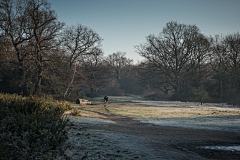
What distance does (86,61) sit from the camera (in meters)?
48.9

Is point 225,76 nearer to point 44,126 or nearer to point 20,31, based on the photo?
point 20,31

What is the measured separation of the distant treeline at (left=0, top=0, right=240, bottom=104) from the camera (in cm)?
2214

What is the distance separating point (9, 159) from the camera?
11.3 ft

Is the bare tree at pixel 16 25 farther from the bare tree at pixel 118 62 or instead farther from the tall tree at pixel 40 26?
the bare tree at pixel 118 62

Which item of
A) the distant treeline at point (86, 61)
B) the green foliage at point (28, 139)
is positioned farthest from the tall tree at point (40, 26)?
the green foliage at point (28, 139)

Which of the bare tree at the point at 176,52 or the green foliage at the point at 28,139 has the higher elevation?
the bare tree at the point at 176,52

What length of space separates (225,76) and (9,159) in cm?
4305

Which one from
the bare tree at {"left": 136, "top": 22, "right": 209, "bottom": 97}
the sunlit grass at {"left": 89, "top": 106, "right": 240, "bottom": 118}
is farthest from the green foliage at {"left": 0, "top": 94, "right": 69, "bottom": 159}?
the bare tree at {"left": 136, "top": 22, "right": 209, "bottom": 97}

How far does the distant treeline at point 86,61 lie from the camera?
22.1m

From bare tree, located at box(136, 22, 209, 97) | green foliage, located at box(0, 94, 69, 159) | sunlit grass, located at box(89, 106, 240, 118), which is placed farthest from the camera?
bare tree, located at box(136, 22, 209, 97)

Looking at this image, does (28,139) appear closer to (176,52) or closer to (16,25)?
(16,25)

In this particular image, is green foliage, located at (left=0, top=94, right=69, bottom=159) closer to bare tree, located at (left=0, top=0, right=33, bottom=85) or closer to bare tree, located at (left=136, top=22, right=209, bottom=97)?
bare tree, located at (left=0, top=0, right=33, bottom=85)

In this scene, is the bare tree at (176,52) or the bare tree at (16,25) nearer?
the bare tree at (16,25)

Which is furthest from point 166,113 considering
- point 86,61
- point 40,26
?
point 86,61
